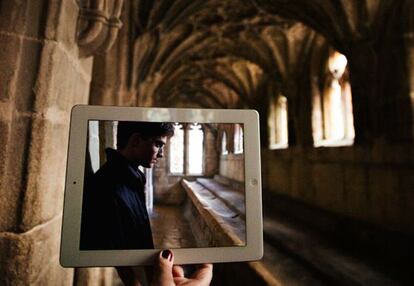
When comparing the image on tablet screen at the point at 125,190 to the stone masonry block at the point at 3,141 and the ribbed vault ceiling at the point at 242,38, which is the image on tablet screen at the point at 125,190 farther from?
the ribbed vault ceiling at the point at 242,38

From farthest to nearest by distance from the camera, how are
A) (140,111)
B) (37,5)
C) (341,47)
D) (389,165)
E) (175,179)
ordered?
(175,179) → (341,47) → (389,165) → (37,5) → (140,111)

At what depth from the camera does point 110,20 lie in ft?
5.21

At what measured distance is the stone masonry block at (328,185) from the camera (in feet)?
16.6

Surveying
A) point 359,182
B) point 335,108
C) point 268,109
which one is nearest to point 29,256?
point 359,182

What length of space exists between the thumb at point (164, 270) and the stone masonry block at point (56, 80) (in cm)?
82

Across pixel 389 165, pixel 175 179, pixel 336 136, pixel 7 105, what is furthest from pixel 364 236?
pixel 175 179

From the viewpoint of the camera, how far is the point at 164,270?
63cm

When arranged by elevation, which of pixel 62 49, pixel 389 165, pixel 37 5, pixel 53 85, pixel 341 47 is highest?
pixel 341 47

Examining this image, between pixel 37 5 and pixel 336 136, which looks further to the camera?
pixel 336 136

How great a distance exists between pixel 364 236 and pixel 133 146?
4.38 metres

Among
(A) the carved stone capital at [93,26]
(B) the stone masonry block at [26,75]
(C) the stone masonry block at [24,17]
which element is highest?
(A) the carved stone capital at [93,26]

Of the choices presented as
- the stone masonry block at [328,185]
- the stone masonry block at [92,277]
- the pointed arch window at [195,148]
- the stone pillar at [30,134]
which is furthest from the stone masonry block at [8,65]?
the pointed arch window at [195,148]

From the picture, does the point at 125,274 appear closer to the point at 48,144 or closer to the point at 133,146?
the point at 133,146

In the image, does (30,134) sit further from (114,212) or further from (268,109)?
(268,109)
